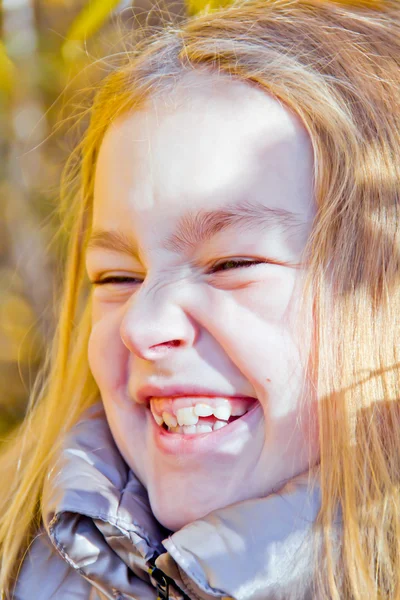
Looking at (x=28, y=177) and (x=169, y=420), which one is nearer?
(x=169, y=420)

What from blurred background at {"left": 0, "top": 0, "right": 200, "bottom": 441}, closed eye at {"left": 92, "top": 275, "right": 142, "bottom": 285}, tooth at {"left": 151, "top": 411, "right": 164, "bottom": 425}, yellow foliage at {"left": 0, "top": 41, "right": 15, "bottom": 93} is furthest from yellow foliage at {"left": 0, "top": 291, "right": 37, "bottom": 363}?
tooth at {"left": 151, "top": 411, "right": 164, "bottom": 425}

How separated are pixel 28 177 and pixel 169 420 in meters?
1.21

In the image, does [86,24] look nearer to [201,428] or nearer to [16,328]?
[16,328]

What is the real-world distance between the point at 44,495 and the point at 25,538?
0.17m

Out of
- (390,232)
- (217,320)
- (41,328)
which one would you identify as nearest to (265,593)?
(217,320)

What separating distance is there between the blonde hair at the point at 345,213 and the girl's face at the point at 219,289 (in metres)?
0.04

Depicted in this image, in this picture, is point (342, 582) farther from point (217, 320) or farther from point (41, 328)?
point (41, 328)

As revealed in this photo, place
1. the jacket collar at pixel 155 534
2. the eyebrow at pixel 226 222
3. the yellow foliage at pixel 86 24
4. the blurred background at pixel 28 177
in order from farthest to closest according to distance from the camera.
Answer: the blurred background at pixel 28 177 → the yellow foliage at pixel 86 24 → the eyebrow at pixel 226 222 → the jacket collar at pixel 155 534

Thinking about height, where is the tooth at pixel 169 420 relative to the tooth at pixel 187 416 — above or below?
below

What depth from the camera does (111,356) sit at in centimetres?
141

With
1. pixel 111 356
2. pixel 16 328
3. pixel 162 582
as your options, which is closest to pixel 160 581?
pixel 162 582

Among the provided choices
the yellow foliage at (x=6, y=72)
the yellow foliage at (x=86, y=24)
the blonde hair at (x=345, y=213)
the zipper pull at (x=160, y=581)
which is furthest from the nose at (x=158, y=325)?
the yellow foliage at (x=6, y=72)

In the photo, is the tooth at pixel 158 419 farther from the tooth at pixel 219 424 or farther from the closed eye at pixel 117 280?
the closed eye at pixel 117 280

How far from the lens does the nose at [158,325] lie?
4.16 ft
